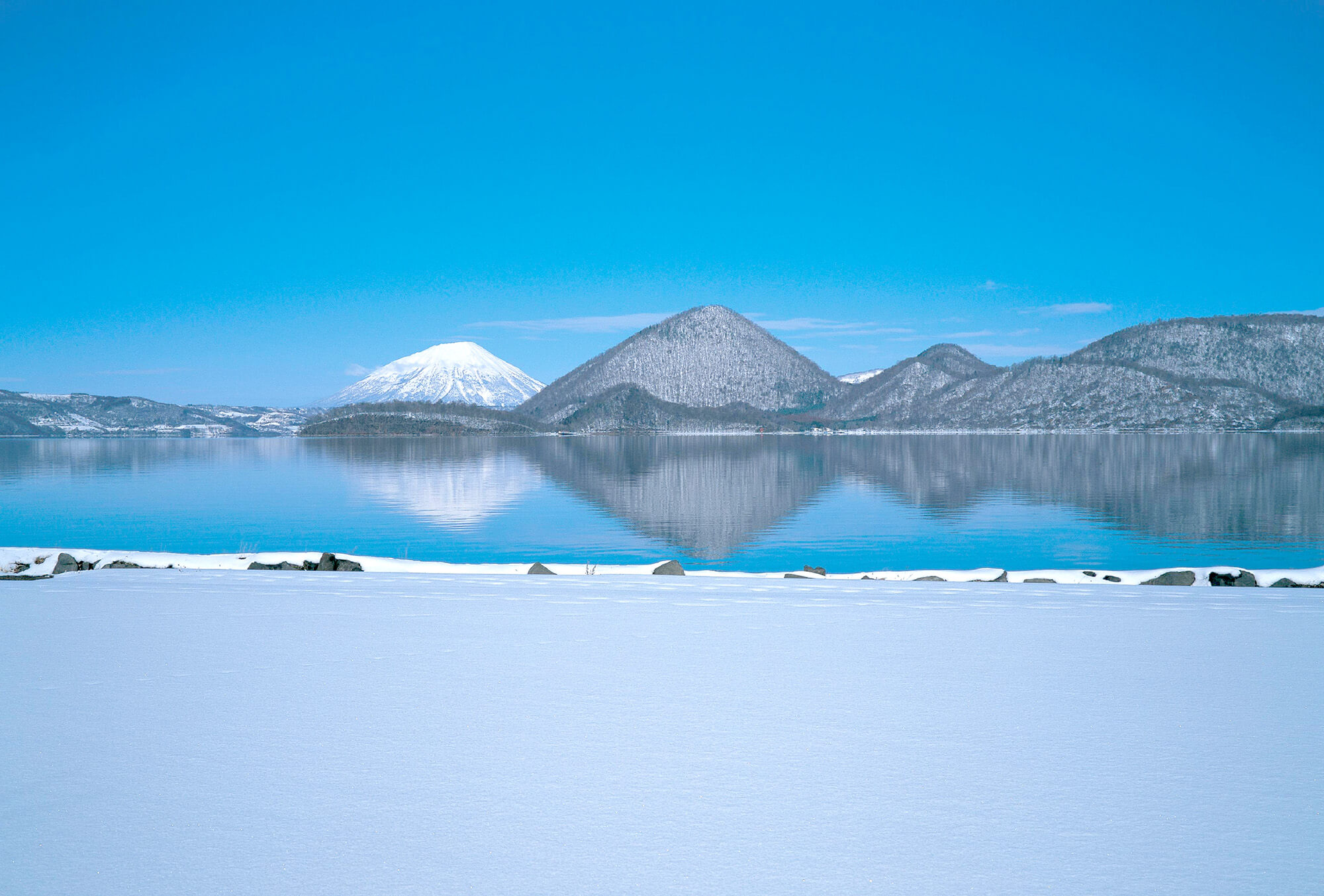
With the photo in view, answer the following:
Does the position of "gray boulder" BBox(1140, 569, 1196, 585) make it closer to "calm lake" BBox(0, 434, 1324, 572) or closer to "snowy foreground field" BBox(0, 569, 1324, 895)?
"snowy foreground field" BBox(0, 569, 1324, 895)

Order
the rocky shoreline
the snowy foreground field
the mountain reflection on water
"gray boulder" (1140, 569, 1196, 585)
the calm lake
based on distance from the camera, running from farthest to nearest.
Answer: the mountain reflection on water, the calm lake, the rocky shoreline, "gray boulder" (1140, 569, 1196, 585), the snowy foreground field

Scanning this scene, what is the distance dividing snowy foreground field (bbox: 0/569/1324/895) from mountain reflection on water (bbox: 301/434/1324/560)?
1771 centimetres

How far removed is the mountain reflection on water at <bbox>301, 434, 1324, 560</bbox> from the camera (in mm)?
33125

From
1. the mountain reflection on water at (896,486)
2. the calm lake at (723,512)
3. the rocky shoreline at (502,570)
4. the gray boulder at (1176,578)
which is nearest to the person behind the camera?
the gray boulder at (1176,578)

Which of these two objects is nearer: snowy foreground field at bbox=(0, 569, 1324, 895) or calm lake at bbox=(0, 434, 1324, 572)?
snowy foreground field at bbox=(0, 569, 1324, 895)

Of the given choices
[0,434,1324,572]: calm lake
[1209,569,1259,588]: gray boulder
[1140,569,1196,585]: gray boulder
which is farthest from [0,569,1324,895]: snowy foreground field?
[0,434,1324,572]: calm lake

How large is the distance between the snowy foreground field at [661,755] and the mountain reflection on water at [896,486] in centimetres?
1771

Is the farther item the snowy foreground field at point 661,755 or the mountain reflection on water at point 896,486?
the mountain reflection on water at point 896,486

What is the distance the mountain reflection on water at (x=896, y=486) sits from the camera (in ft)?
109

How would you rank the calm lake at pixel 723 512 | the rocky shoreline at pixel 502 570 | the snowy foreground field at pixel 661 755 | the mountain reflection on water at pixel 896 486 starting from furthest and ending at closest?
the mountain reflection on water at pixel 896 486 → the calm lake at pixel 723 512 → the rocky shoreline at pixel 502 570 → the snowy foreground field at pixel 661 755

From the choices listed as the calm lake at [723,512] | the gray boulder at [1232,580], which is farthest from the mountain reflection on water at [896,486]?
the gray boulder at [1232,580]

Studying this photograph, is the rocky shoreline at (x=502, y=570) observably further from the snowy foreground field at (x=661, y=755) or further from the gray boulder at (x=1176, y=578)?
the snowy foreground field at (x=661, y=755)

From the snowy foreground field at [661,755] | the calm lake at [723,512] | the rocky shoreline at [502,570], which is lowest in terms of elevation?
the calm lake at [723,512]

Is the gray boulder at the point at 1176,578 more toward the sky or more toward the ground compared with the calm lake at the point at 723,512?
more toward the sky
